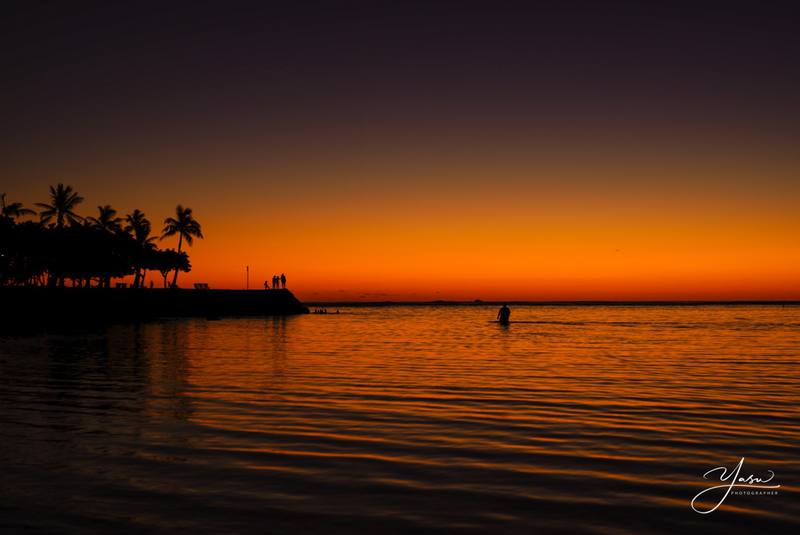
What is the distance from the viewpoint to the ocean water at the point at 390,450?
26.1 ft

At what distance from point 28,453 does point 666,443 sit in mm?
11872

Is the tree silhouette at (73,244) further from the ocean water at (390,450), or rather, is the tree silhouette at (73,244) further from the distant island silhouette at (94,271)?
the ocean water at (390,450)

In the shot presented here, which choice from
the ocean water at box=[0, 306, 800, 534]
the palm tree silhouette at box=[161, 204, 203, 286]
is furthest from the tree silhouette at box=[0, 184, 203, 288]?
the ocean water at box=[0, 306, 800, 534]

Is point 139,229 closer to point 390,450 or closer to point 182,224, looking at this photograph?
point 182,224

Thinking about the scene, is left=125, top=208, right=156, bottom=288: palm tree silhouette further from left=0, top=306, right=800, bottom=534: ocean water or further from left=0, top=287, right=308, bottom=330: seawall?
left=0, top=306, right=800, bottom=534: ocean water

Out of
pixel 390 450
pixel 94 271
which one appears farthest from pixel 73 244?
pixel 390 450

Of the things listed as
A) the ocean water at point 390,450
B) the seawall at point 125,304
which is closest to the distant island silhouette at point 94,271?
the seawall at point 125,304

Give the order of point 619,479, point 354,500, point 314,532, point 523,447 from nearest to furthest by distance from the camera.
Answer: point 314,532, point 354,500, point 619,479, point 523,447

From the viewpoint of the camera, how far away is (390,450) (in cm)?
1170

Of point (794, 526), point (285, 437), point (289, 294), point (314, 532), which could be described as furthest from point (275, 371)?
point (289, 294)

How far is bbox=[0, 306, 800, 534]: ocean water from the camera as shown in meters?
7.96

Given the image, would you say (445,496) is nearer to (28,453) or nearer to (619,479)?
(619,479)

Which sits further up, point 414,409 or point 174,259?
point 174,259

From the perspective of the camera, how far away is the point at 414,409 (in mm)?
16531
